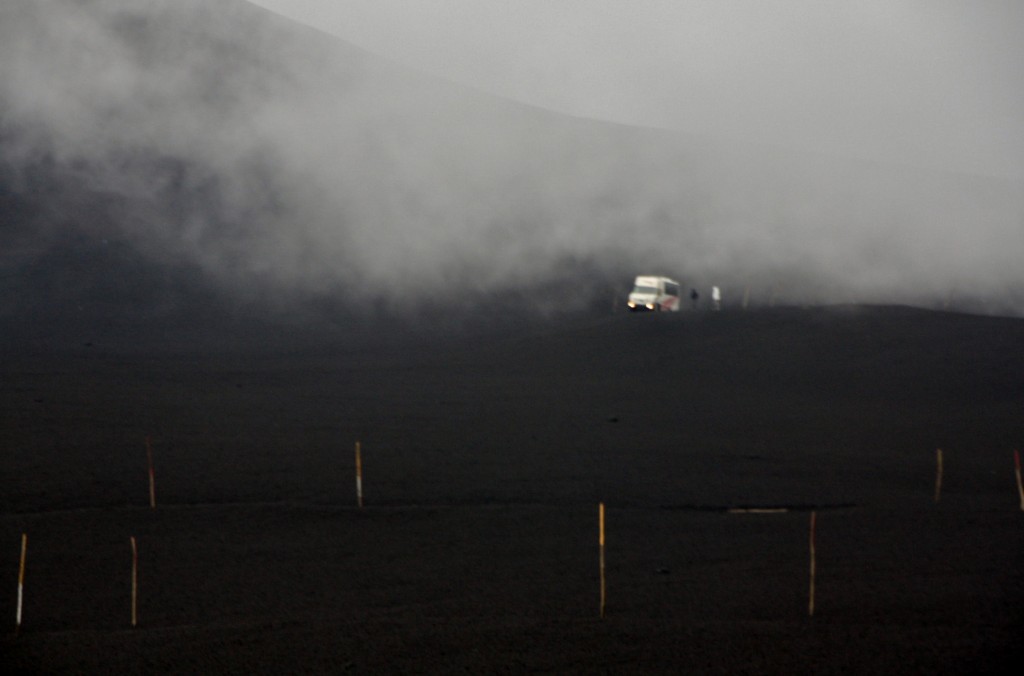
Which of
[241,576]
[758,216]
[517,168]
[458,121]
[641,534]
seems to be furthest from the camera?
[458,121]

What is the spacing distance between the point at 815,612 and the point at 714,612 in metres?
0.82

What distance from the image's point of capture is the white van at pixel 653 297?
30281 millimetres

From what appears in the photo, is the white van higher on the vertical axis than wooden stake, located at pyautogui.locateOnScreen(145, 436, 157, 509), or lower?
higher

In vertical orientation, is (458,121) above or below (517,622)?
above

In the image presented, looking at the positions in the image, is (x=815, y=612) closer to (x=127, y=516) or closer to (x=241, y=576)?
(x=241, y=576)

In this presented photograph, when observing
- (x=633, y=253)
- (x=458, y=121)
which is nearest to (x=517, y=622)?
(x=633, y=253)

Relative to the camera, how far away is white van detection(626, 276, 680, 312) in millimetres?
30281

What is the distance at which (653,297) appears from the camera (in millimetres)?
30344

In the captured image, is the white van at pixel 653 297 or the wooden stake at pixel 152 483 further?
the white van at pixel 653 297

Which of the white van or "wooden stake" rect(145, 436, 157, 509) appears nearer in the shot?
"wooden stake" rect(145, 436, 157, 509)

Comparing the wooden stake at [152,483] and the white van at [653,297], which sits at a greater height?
the white van at [653,297]

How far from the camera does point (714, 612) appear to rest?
348 inches

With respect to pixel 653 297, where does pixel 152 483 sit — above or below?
below

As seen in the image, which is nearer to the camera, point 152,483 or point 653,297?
point 152,483
